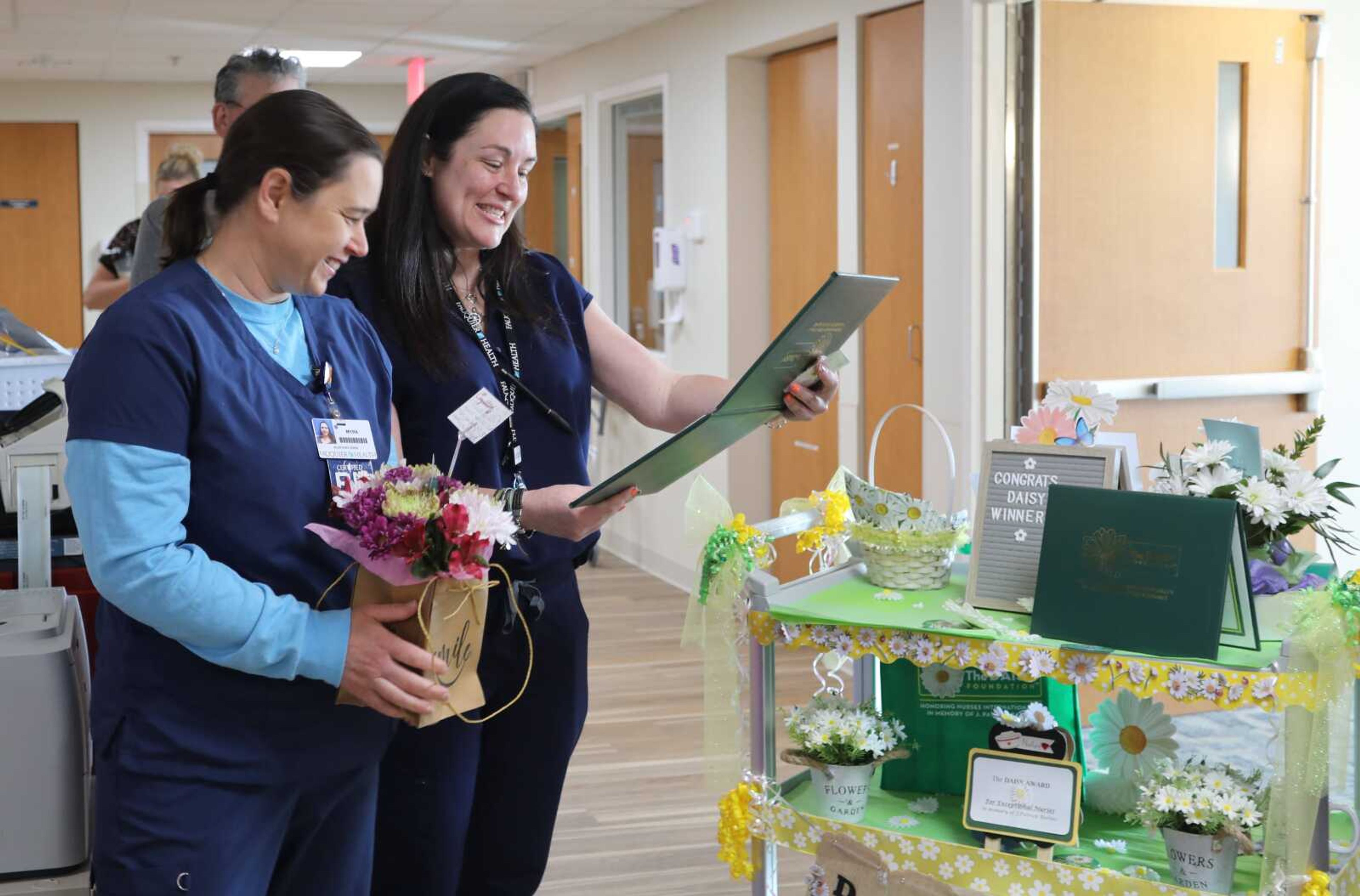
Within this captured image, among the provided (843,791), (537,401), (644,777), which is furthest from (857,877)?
(644,777)

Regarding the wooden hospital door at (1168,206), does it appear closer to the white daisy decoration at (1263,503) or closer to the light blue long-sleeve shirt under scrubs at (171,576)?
the white daisy decoration at (1263,503)

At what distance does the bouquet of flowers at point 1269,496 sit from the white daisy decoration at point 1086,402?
0.12 metres

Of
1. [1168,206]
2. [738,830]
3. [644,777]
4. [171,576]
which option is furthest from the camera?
[1168,206]

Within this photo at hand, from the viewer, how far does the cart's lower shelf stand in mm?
2092

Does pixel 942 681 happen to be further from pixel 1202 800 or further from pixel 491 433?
pixel 491 433

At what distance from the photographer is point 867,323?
5.13 m

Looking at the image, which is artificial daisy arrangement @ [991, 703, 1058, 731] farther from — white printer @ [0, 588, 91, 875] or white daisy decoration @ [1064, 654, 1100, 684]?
white printer @ [0, 588, 91, 875]

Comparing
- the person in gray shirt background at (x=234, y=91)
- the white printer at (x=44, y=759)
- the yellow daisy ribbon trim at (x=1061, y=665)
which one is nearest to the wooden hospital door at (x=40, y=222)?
the person in gray shirt background at (x=234, y=91)

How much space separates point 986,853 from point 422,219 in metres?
1.25

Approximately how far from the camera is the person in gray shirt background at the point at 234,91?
118 inches

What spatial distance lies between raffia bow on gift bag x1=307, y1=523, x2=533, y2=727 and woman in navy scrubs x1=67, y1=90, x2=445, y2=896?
0.02 m

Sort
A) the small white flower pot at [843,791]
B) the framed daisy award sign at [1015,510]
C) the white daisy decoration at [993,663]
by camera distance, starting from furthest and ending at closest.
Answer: the small white flower pot at [843,791] < the framed daisy award sign at [1015,510] < the white daisy decoration at [993,663]

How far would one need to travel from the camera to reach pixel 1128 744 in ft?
7.67

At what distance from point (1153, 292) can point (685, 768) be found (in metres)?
2.00
